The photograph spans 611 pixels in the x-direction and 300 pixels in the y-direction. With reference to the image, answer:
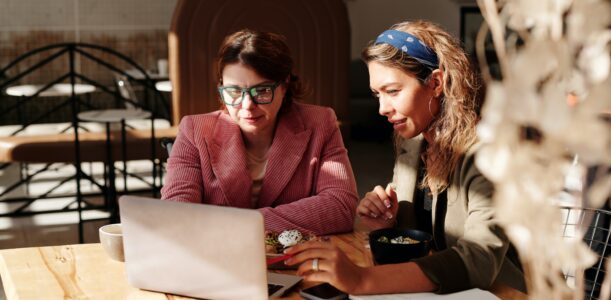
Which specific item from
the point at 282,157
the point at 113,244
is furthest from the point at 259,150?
the point at 113,244

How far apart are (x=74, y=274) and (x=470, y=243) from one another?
34.3 inches

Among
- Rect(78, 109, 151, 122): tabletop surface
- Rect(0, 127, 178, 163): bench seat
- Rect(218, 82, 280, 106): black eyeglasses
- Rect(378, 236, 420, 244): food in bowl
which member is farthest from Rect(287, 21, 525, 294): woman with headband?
Rect(0, 127, 178, 163): bench seat

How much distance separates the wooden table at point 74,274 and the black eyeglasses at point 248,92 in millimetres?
482

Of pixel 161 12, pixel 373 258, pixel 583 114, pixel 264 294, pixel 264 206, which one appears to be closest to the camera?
pixel 583 114

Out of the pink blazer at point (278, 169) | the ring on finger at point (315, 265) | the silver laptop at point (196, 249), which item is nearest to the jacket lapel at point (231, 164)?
the pink blazer at point (278, 169)

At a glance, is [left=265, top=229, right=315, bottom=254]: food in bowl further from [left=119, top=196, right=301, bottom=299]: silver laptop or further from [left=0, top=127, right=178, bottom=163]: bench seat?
[left=0, top=127, right=178, bottom=163]: bench seat

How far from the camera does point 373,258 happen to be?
1.76 m

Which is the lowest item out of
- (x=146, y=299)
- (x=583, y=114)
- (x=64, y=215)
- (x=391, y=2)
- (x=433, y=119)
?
(x=64, y=215)

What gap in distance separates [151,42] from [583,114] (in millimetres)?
7762

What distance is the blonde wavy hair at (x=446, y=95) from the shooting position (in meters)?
1.82

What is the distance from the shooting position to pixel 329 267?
1507 millimetres

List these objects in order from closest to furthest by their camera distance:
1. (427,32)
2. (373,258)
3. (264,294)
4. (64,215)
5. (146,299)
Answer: (264,294), (146,299), (373,258), (427,32), (64,215)

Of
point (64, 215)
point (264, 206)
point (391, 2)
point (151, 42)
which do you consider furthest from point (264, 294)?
point (391, 2)

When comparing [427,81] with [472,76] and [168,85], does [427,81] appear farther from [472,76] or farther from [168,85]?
[168,85]
